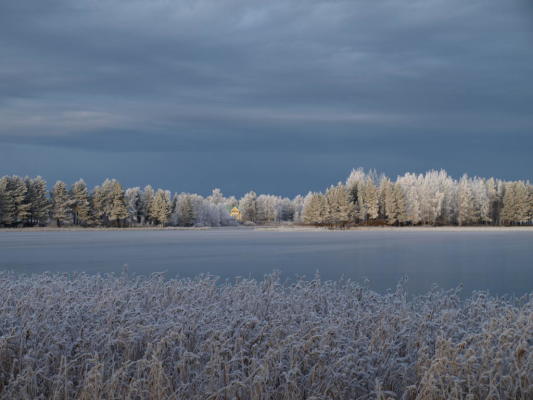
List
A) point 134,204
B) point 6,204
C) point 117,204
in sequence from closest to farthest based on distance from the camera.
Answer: point 6,204, point 117,204, point 134,204

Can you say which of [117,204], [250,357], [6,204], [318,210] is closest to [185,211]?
[117,204]

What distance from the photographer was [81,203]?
103 m

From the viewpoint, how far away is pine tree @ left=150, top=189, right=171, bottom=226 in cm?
11512

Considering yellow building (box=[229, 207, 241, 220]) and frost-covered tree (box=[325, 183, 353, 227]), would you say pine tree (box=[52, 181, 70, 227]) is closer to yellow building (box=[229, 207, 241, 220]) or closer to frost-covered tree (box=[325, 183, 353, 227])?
frost-covered tree (box=[325, 183, 353, 227])

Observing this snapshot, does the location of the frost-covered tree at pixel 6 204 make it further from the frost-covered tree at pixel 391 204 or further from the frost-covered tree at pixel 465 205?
the frost-covered tree at pixel 465 205

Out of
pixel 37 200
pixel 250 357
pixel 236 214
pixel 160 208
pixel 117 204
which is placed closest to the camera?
pixel 250 357

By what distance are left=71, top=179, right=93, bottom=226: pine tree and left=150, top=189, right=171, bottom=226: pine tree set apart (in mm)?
13914

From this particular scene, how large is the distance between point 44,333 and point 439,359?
570 centimetres

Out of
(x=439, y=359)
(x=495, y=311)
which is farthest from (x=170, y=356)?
(x=495, y=311)

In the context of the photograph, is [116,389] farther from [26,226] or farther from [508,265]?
[26,226]

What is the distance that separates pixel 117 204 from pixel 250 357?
10412 centimetres

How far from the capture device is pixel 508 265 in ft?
95.5

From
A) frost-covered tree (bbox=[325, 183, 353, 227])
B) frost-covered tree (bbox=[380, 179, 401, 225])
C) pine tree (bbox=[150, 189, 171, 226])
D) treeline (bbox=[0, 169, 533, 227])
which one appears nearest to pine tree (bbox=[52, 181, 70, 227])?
treeline (bbox=[0, 169, 533, 227])

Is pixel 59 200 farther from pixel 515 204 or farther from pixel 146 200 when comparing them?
pixel 515 204
